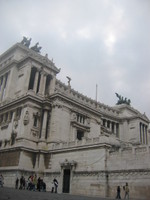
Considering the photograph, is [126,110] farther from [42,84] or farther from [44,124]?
[44,124]

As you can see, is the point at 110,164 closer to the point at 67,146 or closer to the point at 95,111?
the point at 67,146

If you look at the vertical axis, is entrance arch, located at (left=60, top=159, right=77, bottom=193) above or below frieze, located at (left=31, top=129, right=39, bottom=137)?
below

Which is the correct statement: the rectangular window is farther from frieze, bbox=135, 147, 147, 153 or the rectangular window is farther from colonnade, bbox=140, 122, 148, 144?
colonnade, bbox=140, 122, 148, 144

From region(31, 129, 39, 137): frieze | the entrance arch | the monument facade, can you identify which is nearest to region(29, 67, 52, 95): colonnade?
the monument facade

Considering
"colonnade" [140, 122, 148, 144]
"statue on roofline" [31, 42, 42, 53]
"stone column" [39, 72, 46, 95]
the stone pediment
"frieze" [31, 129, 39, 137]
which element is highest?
"statue on roofline" [31, 42, 42, 53]

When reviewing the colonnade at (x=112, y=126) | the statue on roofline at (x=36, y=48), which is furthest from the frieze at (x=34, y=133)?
the colonnade at (x=112, y=126)

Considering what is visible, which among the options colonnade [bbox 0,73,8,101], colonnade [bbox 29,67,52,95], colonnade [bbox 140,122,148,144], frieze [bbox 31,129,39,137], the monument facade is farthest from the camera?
colonnade [bbox 140,122,148,144]

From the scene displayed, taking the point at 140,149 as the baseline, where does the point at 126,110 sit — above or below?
above

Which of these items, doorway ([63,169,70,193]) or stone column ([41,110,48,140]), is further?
stone column ([41,110,48,140])

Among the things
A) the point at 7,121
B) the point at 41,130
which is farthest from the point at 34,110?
the point at 7,121

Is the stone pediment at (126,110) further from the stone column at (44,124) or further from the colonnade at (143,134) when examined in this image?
the stone column at (44,124)

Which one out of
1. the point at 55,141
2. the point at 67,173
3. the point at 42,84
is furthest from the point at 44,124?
the point at 42,84

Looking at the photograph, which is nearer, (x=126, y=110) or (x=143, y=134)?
(x=143, y=134)

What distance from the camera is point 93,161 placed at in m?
29.5
